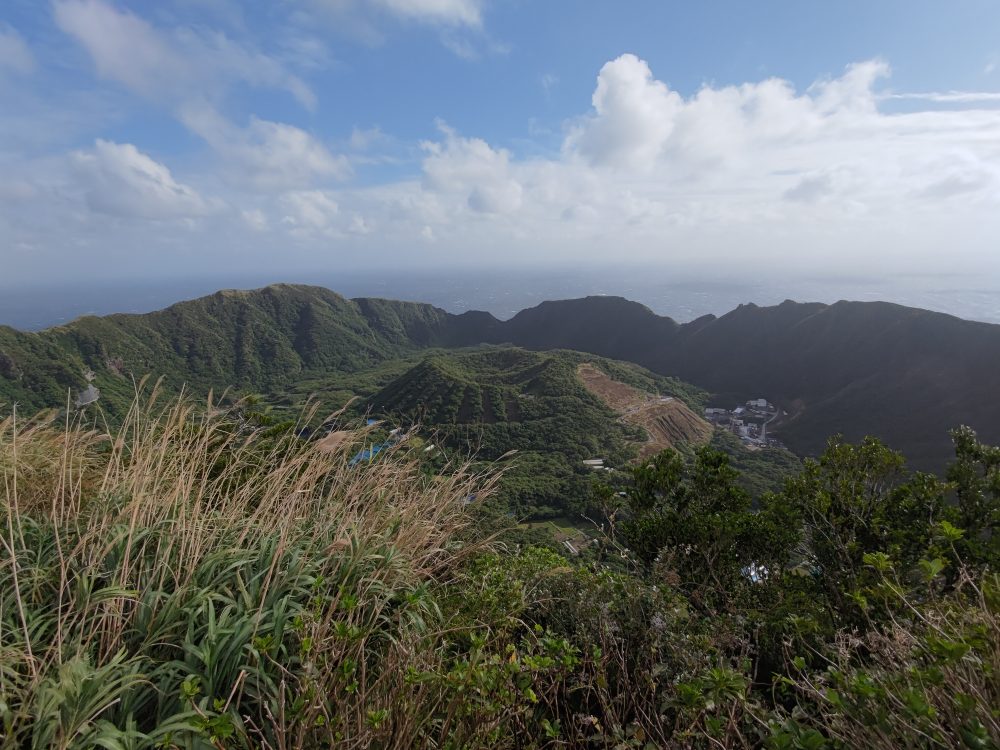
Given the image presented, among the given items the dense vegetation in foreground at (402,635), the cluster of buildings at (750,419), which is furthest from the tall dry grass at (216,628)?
the cluster of buildings at (750,419)

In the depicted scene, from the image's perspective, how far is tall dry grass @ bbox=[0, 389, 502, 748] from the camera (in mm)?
1430

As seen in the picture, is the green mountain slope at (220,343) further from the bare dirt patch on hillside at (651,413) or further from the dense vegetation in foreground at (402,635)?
the dense vegetation in foreground at (402,635)

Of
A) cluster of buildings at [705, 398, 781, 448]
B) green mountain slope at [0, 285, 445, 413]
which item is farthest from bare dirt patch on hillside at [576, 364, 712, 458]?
green mountain slope at [0, 285, 445, 413]

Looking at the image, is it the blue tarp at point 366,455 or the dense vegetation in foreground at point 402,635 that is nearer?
the dense vegetation in foreground at point 402,635

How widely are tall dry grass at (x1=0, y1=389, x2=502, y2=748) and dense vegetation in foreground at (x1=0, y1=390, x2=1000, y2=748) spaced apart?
0.5 inches

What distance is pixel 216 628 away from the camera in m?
1.75

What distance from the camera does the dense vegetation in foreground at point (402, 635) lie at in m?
1.42

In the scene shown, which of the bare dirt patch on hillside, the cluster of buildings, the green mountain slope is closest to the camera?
the bare dirt patch on hillside

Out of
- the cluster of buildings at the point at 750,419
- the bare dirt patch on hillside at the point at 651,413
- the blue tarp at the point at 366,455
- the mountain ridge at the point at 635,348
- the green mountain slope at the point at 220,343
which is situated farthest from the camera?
the green mountain slope at the point at 220,343

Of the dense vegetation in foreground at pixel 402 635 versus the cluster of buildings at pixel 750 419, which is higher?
the dense vegetation in foreground at pixel 402 635

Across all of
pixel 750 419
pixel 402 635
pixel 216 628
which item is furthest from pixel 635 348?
pixel 216 628

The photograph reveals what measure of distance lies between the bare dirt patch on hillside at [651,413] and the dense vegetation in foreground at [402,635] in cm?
4402

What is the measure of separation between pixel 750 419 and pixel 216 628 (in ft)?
242

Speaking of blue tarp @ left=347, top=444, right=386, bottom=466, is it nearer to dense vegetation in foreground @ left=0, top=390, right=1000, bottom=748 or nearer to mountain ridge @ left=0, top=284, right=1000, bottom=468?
dense vegetation in foreground @ left=0, top=390, right=1000, bottom=748
